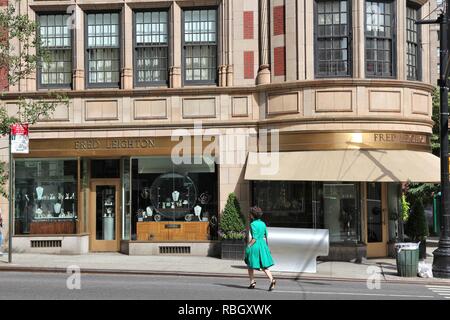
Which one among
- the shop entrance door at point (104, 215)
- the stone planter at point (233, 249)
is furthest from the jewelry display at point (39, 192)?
the stone planter at point (233, 249)

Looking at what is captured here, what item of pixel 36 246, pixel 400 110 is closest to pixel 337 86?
pixel 400 110

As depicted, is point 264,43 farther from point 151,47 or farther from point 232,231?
point 232,231

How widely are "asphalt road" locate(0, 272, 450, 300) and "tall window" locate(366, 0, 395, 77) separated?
736 centimetres

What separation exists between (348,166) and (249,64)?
15.5ft

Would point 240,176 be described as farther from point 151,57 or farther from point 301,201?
point 151,57

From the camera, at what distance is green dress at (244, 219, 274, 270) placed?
13.4m

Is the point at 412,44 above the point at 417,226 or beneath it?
above

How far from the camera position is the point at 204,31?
2120cm

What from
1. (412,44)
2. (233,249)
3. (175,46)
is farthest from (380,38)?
(233,249)

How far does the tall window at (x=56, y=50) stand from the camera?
70.5 ft

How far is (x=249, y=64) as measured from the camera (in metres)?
20.8

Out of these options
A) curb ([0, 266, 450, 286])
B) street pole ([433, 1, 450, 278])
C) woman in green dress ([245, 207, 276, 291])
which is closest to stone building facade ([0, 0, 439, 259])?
street pole ([433, 1, 450, 278])

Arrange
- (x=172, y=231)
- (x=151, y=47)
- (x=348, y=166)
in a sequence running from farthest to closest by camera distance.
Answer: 1. (x=151, y=47)
2. (x=172, y=231)
3. (x=348, y=166)

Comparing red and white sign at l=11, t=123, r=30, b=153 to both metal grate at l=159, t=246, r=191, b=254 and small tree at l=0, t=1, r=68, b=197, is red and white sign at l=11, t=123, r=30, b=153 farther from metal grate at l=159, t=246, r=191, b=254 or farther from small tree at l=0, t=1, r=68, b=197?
metal grate at l=159, t=246, r=191, b=254
